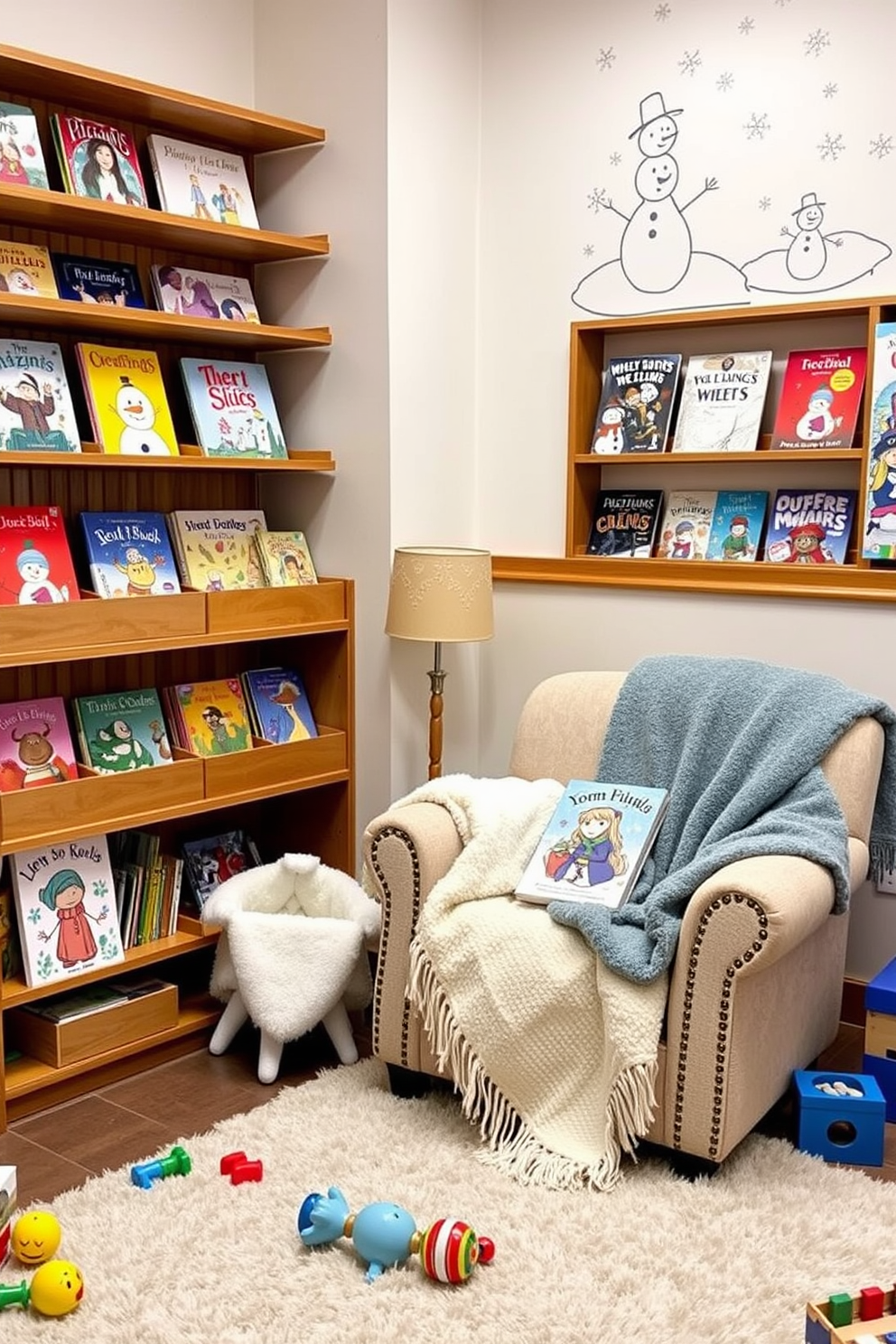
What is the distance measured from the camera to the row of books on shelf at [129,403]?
2.86 meters

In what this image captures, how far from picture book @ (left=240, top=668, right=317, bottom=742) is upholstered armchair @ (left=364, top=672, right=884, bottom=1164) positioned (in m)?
0.66

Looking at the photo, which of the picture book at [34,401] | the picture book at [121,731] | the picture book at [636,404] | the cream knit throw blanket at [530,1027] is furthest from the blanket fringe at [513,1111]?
the picture book at [636,404]

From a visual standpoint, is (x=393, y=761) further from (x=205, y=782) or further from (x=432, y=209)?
(x=432, y=209)

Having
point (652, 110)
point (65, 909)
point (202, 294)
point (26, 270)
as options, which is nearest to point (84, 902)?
point (65, 909)

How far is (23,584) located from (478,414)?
4.73 ft

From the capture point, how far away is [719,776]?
111 inches

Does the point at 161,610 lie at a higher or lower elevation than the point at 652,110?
lower

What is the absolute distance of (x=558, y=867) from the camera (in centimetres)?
279

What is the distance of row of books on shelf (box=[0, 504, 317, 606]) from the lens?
2859mm

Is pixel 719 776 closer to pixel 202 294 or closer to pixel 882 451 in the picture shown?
pixel 882 451

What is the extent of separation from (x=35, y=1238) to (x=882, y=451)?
7.69 ft

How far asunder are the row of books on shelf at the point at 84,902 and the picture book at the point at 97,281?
1.23 m

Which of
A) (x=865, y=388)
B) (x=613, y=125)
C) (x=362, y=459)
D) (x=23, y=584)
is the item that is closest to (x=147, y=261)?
(x=362, y=459)

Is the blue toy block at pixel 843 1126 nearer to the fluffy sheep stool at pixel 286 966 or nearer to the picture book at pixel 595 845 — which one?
the picture book at pixel 595 845
